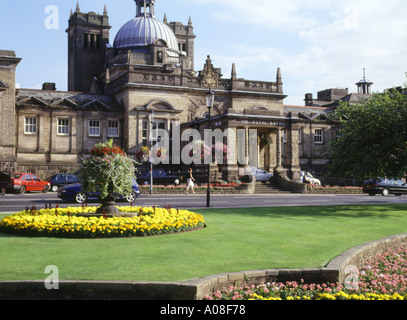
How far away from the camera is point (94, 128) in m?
50.3

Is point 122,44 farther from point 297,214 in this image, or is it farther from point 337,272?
point 337,272

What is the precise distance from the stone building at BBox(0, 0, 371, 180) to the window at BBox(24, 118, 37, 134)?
0.32 feet

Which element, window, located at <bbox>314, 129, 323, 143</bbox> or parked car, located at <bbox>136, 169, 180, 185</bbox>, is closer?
parked car, located at <bbox>136, 169, 180, 185</bbox>

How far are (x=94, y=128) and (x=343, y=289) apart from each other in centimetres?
4392

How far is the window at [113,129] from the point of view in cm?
5090

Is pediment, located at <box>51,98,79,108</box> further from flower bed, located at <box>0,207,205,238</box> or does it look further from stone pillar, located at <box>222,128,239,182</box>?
flower bed, located at <box>0,207,205,238</box>

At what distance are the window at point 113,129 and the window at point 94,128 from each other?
3.51 feet

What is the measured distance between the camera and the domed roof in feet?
202

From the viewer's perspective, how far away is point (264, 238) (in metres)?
12.9

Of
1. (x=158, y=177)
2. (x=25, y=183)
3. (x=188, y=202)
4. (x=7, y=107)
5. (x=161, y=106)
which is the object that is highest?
(x=161, y=106)

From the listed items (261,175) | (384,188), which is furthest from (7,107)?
(384,188)

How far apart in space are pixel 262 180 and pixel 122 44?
29.1m

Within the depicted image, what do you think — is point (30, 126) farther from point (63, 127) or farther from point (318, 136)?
point (318, 136)

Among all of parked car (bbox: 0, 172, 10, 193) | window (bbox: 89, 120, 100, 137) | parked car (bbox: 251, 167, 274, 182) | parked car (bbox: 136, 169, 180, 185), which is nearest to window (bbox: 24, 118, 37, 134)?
window (bbox: 89, 120, 100, 137)
